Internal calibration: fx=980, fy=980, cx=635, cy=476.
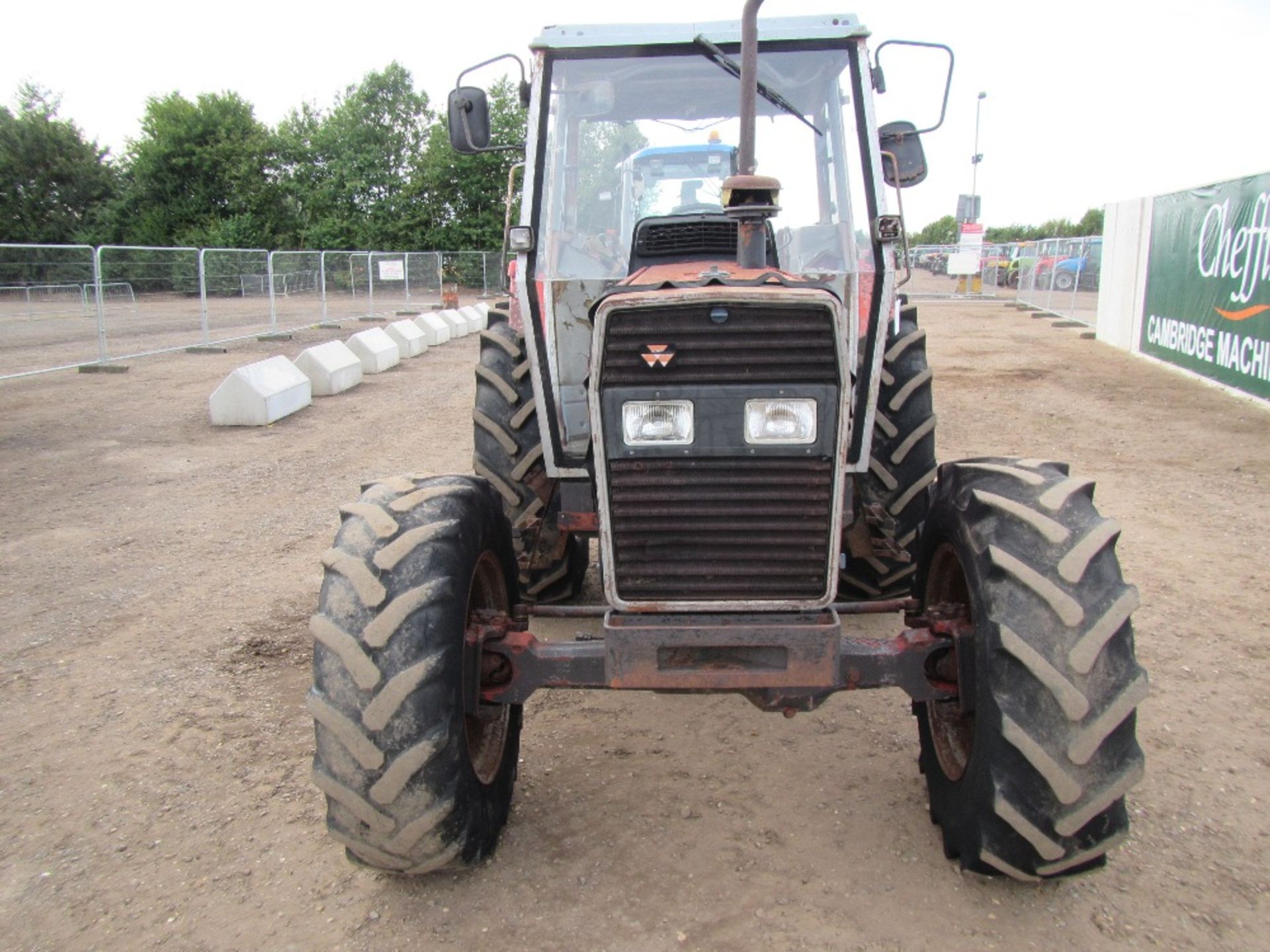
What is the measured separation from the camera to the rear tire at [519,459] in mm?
4664

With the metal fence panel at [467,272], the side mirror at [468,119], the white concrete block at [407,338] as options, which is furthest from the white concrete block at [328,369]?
the metal fence panel at [467,272]

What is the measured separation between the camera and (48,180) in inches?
1544

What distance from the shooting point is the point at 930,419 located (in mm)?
4848

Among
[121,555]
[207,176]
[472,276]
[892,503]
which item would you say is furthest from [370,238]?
[892,503]

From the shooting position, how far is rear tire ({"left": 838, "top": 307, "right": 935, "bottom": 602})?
472 cm

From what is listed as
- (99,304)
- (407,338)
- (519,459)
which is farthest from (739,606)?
(407,338)

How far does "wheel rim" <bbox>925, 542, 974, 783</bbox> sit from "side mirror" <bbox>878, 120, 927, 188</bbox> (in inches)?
69.6

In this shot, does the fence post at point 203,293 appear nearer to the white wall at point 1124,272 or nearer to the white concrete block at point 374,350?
the white concrete block at point 374,350

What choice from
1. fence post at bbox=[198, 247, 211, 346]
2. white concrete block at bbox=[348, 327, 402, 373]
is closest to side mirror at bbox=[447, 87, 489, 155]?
white concrete block at bbox=[348, 327, 402, 373]

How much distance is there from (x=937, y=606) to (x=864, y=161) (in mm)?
2006

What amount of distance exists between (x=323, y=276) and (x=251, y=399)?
1353cm

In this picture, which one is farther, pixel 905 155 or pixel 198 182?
pixel 198 182

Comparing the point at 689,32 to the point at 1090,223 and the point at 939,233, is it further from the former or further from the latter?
the point at 939,233

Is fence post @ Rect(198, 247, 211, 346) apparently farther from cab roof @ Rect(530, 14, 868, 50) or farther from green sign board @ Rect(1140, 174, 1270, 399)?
green sign board @ Rect(1140, 174, 1270, 399)
